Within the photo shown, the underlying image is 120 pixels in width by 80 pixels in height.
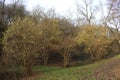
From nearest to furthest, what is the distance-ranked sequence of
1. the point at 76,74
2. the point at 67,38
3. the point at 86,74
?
1. the point at 86,74
2. the point at 76,74
3. the point at 67,38

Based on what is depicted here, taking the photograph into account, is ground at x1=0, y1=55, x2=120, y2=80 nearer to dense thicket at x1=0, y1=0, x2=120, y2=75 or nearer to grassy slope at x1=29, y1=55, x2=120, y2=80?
grassy slope at x1=29, y1=55, x2=120, y2=80

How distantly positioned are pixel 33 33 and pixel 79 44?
59.6ft

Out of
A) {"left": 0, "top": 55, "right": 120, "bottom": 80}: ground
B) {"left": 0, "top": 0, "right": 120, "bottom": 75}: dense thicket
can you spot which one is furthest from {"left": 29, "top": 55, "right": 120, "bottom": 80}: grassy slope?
{"left": 0, "top": 0, "right": 120, "bottom": 75}: dense thicket

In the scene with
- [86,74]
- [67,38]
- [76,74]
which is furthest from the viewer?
[67,38]

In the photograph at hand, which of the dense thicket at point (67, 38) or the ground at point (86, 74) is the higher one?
the dense thicket at point (67, 38)

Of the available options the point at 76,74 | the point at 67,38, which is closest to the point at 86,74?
the point at 76,74

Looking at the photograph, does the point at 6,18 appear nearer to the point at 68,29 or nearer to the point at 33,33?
the point at 68,29

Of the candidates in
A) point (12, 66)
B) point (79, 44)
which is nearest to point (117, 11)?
point (79, 44)

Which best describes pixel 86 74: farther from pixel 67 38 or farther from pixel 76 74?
pixel 67 38

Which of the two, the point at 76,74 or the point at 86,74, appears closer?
the point at 86,74

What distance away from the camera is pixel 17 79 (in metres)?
22.6

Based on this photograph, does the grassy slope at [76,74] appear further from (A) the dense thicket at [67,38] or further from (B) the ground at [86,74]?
(A) the dense thicket at [67,38]

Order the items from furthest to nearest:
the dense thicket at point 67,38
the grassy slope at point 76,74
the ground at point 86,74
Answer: the dense thicket at point 67,38
the grassy slope at point 76,74
the ground at point 86,74

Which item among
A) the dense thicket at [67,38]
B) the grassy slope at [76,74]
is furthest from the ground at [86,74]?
the dense thicket at [67,38]
